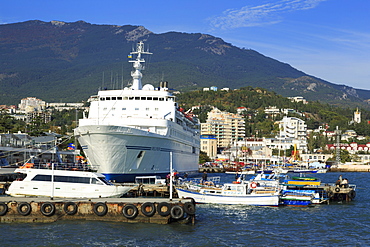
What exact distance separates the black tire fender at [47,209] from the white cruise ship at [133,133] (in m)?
13.4

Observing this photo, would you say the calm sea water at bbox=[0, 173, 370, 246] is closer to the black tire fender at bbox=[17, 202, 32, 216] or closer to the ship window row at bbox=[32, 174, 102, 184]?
the black tire fender at bbox=[17, 202, 32, 216]

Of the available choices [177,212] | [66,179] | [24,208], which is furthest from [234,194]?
[24,208]

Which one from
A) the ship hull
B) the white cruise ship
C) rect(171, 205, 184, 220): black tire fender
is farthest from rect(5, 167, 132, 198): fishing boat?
the ship hull

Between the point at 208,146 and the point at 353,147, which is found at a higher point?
the point at 353,147

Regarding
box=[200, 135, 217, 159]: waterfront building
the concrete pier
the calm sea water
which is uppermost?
box=[200, 135, 217, 159]: waterfront building

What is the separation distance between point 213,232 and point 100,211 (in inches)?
256

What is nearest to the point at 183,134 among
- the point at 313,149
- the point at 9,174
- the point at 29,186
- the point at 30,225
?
the point at 9,174

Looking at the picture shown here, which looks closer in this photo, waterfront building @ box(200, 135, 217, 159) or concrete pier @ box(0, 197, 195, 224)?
concrete pier @ box(0, 197, 195, 224)

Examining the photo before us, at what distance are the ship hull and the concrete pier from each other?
1227 cm

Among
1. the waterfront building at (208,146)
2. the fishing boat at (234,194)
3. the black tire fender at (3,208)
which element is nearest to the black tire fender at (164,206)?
the black tire fender at (3,208)

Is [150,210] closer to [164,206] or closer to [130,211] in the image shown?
[164,206]

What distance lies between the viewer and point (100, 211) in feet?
96.9

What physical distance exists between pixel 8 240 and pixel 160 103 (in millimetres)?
29915

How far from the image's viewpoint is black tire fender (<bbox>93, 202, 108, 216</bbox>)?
29422 mm
